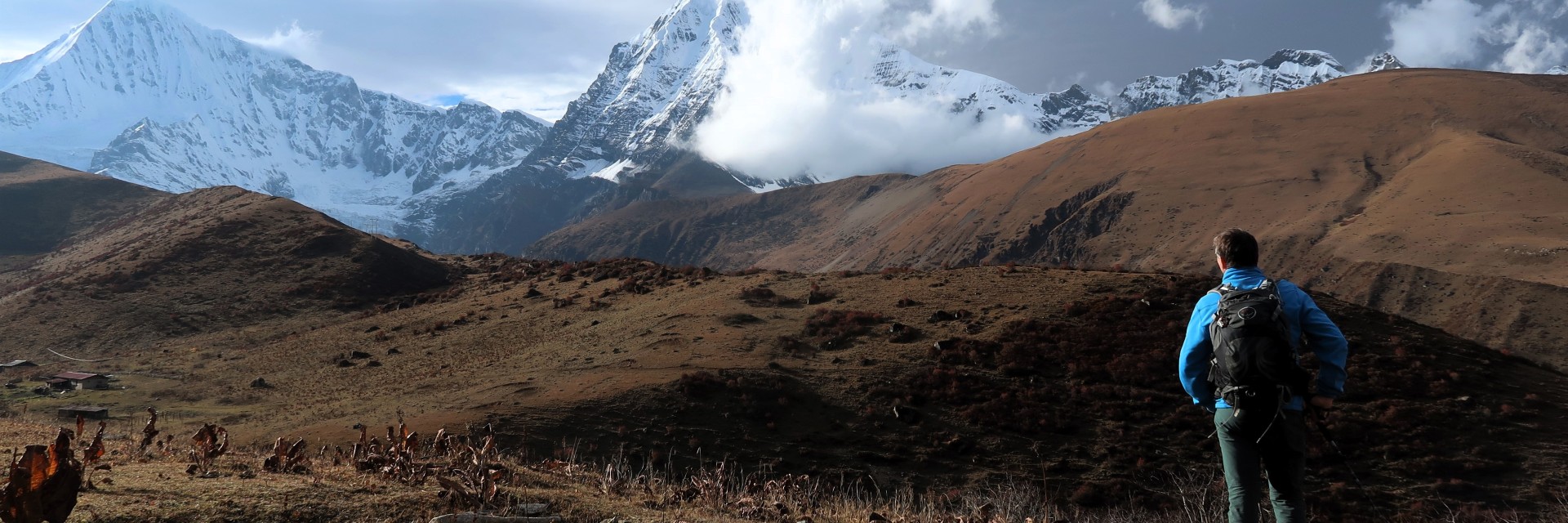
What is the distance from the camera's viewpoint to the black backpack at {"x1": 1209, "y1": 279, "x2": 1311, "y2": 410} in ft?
19.1

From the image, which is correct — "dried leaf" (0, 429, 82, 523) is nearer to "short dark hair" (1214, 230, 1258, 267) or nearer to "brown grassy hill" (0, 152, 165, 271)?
"short dark hair" (1214, 230, 1258, 267)

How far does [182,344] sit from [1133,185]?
122554 millimetres

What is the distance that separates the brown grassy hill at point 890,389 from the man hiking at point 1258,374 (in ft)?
38.1

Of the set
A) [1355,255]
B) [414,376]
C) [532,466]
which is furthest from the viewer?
[1355,255]

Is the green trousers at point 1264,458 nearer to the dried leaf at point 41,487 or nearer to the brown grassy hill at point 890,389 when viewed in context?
the dried leaf at point 41,487

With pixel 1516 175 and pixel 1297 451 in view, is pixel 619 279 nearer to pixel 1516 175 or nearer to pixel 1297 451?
pixel 1297 451

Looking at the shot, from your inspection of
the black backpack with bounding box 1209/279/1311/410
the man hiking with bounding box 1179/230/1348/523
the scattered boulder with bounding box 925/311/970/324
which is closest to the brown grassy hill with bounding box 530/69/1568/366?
the scattered boulder with bounding box 925/311/970/324

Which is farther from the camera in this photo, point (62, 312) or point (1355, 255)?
point (1355, 255)

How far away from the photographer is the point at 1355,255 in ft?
268

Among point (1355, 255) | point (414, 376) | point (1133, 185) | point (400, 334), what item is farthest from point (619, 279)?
point (1133, 185)

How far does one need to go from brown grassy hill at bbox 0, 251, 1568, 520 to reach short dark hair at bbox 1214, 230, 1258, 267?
11.7 m

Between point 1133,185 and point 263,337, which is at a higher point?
point 1133,185

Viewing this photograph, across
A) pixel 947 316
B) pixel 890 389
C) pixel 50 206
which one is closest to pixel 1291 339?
pixel 890 389

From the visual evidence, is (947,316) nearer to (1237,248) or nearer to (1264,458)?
(1237,248)
